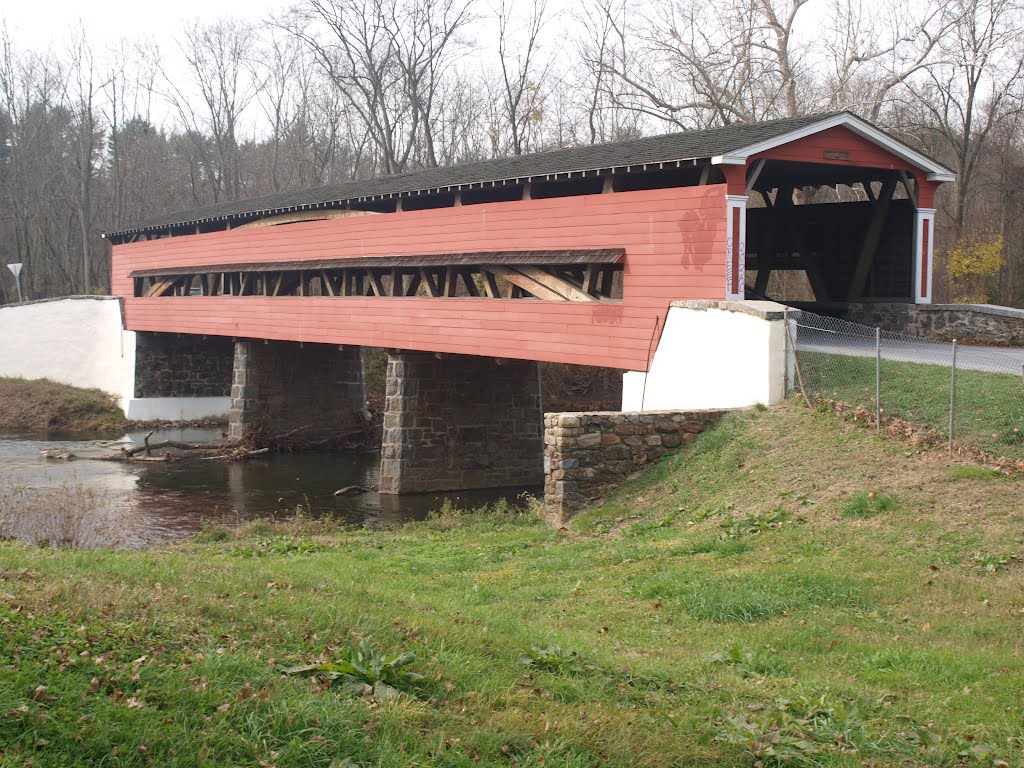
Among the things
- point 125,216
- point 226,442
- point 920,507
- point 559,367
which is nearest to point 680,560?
point 920,507

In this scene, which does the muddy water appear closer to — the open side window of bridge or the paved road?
the open side window of bridge

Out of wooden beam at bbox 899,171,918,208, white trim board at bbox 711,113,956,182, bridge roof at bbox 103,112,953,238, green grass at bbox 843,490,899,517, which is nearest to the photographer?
green grass at bbox 843,490,899,517

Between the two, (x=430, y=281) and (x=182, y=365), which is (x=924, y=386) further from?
(x=182, y=365)

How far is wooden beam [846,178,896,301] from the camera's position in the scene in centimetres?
1563

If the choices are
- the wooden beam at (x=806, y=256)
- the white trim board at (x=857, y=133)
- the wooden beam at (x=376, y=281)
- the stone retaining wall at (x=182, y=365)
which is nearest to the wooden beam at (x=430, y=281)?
the wooden beam at (x=376, y=281)

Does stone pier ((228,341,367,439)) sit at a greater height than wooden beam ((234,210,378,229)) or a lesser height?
lesser

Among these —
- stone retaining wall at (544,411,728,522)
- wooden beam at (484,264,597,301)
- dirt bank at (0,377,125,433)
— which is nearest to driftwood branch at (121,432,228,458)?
dirt bank at (0,377,125,433)

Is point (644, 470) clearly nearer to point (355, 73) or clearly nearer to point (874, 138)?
point (874, 138)

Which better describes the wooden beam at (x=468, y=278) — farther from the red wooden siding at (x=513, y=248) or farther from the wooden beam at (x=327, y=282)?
the wooden beam at (x=327, y=282)

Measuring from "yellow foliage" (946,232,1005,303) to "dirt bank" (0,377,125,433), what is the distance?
23.3m

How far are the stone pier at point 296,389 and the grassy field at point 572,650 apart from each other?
17240 millimetres

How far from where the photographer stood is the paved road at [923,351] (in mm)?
11727

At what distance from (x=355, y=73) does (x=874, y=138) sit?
2861cm

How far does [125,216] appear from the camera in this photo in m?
50.1
